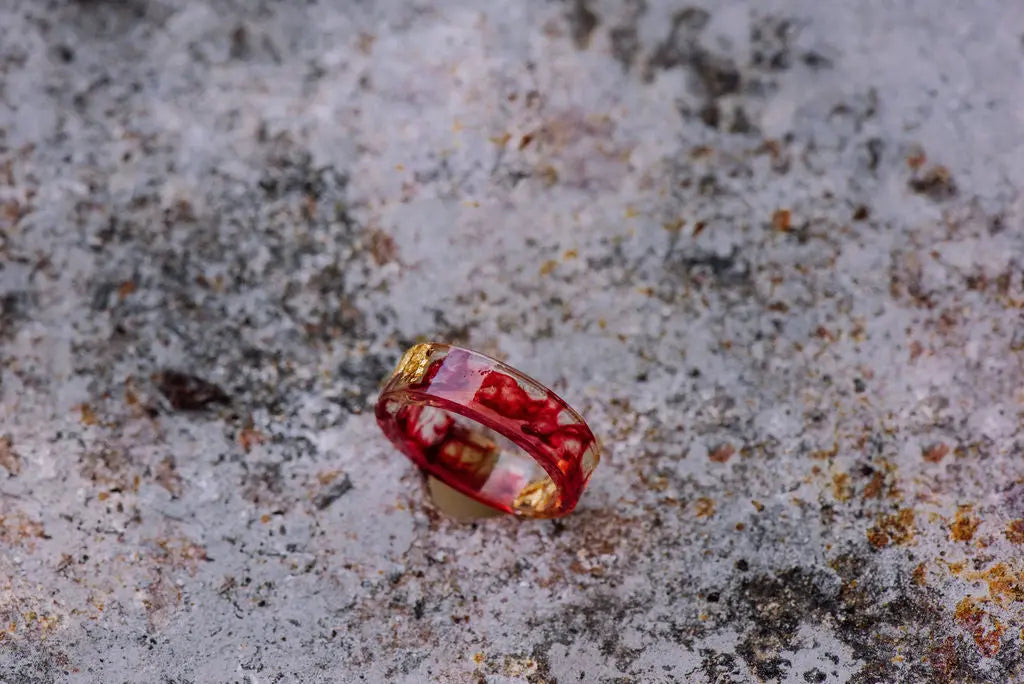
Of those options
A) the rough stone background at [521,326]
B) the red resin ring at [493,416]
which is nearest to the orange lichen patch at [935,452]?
the rough stone background at [521,326]

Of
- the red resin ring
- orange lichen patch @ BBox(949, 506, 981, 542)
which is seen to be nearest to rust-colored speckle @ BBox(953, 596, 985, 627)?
orange lichen patch @ BBox(949, 506, 981, 542)

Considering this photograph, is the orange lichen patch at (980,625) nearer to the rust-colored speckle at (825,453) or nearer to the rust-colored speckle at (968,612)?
the rust-colored speckle at (968,612)

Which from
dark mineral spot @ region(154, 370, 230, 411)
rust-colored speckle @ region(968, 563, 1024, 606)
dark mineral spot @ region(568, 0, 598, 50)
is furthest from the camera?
dark mineral spot @ region(568, 0, 598, 50)

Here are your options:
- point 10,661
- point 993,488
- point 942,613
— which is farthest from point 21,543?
point 993,488

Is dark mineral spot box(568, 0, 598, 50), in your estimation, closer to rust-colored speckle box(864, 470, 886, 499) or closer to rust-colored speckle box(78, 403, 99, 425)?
rust-colored speckle box(864, 470, 886, 499)

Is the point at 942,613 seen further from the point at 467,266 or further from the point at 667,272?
the point at 467,266
